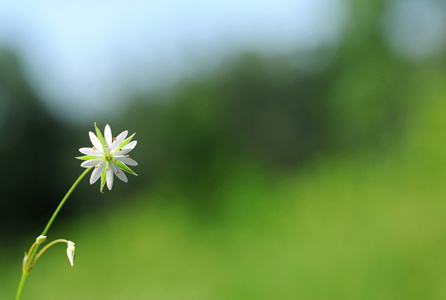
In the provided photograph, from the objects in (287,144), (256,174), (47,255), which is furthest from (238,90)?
(47,255)

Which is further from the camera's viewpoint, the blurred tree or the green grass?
the blurred tree

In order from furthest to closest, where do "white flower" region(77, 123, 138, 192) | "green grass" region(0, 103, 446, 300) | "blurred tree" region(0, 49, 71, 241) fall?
"blurred tree" region(0, 49, 71, 241) → "green grass" region(0, 103, 446, 300) → "white flower" region(77, 123, 138, 192)

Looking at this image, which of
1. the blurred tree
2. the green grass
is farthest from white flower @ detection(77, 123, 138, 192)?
the blurred tree

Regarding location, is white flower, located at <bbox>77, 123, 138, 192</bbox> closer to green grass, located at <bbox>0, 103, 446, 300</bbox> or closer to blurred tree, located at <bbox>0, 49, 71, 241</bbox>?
green grass, located at <bbox>0, 103, 446, 300</bbox>

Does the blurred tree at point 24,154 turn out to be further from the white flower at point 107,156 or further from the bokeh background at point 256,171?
the white flower at point 107,156

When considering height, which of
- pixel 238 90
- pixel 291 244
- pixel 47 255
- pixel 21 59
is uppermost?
pixel 21 59

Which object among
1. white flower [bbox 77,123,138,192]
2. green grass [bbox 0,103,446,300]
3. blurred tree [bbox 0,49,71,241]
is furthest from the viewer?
blurred tree [bbox 0,49,71,241]

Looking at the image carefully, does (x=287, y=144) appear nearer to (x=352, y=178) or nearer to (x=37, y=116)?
(x=352, y=178)

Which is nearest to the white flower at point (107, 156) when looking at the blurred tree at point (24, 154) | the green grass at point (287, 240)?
the green grass at point (287, 240)
